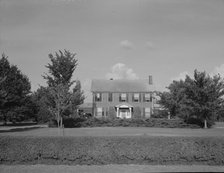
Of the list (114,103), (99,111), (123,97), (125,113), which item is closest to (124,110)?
(125,113)

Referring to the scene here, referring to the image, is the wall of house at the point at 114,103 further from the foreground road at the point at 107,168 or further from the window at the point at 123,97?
the foreground road at the point at 107,168

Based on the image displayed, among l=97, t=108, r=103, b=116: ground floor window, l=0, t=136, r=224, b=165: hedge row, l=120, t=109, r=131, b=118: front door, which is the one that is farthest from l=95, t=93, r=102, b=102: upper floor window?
l=0, t=136, r=224, b=165: hedge row

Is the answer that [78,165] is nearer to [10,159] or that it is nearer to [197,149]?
[10,159]

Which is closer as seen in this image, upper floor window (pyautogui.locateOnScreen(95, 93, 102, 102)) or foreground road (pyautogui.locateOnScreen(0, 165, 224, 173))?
foreground road (pyautogui.locateOnScreen(0, 165, 224, 173))

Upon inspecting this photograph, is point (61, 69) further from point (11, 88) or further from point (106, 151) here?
point (106, 151)

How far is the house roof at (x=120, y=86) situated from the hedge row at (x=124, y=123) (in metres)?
17.6

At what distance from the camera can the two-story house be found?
5562 centimetres

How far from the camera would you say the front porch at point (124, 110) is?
55.4 metres

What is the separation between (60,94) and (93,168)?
20225 millimetres

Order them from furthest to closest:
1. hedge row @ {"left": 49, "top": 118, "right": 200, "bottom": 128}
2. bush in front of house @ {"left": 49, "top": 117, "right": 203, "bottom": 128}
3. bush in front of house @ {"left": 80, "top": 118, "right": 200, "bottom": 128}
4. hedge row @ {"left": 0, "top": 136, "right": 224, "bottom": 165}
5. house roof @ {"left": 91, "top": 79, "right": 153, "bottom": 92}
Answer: house roof @ {"left": 91, "top": 79, "right": 153, "bottom": 92} → bush in front of house @ {"left": 80, "top": 118, "right": 200, "bottom": 128} → hedge row @ {"left": 49, "top": 118, "right": 200, "bottom": 128} → bush in front of house @ {"left": 49, "top": 117, "right": 203, "bottom": 128} → hedge row @ {"left": 0, "top": 136, "right": 224, "bottom": 165}

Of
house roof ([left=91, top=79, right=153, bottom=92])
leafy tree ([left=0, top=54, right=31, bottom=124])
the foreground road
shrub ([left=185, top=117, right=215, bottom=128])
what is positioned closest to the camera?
the foreground road

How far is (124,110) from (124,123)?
16304 millimetres

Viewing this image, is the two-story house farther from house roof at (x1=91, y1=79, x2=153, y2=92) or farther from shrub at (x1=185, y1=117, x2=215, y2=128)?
shrub at (x1=185, y1=117, x2=215, y2=128)

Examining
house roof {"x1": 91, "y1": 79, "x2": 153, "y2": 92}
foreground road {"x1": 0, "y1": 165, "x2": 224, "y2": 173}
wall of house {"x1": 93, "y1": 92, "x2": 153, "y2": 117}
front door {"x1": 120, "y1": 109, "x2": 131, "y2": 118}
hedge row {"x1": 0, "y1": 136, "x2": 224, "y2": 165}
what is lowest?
foreground road {"x1": 0, "y1": 165, "x2": 224, "y2": 173}
